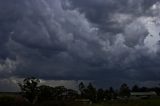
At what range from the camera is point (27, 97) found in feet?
340

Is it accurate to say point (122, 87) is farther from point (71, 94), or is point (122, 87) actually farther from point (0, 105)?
point (0, 105)

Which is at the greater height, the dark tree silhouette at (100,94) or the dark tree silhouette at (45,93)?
the dark tree silhouette at (100,94)

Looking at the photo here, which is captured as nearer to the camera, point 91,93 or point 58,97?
point 58,97

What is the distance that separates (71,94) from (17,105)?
70033mm

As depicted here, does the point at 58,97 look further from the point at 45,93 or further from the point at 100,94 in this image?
the point at 100,94

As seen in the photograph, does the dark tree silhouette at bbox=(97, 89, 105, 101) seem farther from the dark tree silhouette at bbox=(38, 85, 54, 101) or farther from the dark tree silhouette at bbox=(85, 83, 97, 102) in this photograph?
the dark tree silhouette at bbox=(38, 85, 54, 101)

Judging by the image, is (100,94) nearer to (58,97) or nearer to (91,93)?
(91,93)

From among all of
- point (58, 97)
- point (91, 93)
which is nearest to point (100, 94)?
point (91, 93)

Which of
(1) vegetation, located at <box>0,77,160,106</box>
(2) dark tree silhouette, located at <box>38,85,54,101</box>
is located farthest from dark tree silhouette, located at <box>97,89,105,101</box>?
(2) dark tree silhouette, located at <box>38,85,54,101</box>

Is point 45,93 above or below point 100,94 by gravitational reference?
below

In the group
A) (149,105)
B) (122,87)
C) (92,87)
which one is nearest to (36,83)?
(149,105)

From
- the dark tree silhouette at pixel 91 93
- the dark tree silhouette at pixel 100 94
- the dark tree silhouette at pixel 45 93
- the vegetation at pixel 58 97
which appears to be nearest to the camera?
the vegetation at pixel 58 97

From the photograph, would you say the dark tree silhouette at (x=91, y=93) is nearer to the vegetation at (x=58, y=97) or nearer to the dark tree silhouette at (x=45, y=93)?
the vegetation at (x=58, y=97)

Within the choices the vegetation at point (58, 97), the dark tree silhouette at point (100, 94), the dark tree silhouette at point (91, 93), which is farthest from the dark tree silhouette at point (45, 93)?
the dark tree silhouette at point (100, 94)
